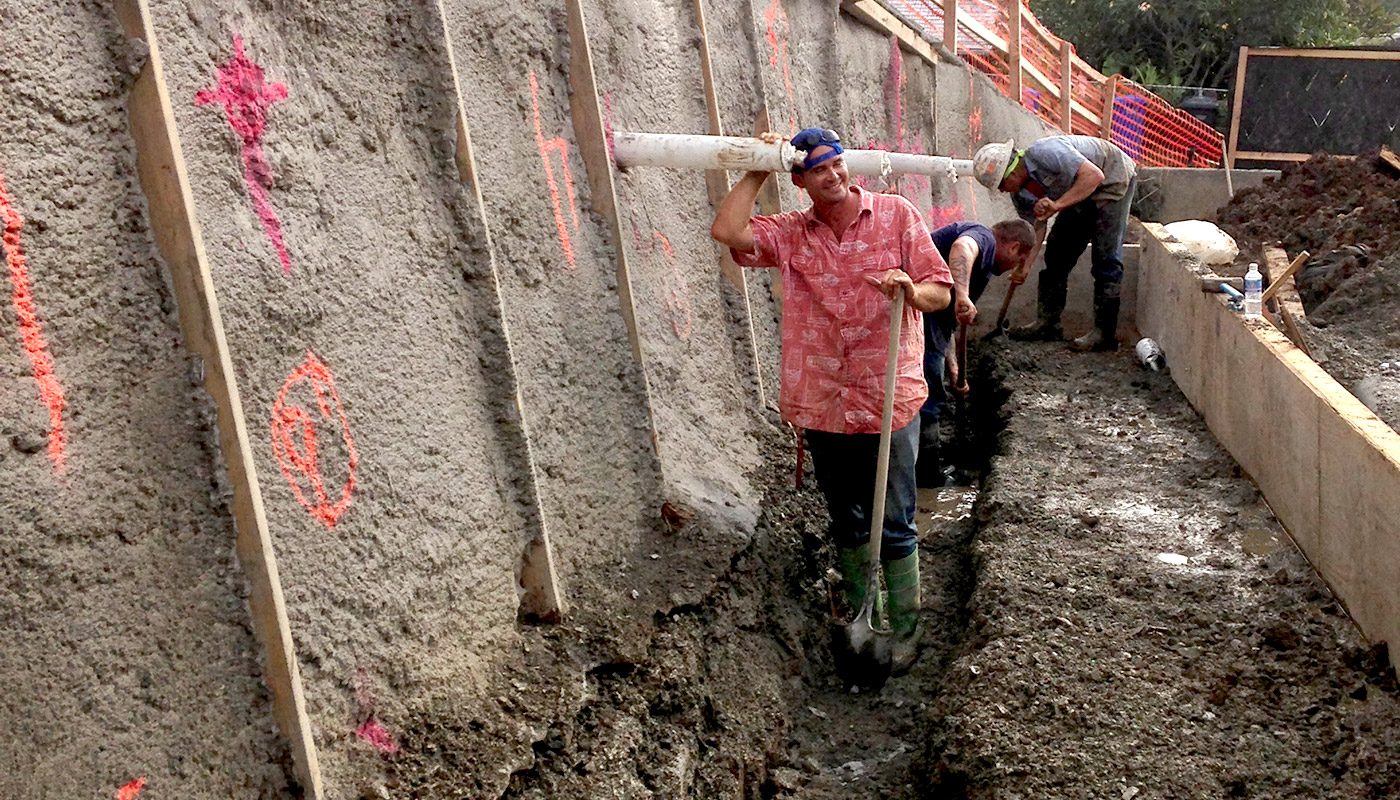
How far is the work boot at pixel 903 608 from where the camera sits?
4.87 meters

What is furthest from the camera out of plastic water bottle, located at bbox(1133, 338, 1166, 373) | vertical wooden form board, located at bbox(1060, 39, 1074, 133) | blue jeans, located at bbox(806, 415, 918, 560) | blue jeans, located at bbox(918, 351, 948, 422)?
vertical wooden form board, located at bbox(1060, 39, 1074, 133)

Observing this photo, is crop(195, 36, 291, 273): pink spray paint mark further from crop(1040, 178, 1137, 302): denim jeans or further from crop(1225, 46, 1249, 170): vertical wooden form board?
crop(1225, 46, 1249, 170): vertical wooden form board

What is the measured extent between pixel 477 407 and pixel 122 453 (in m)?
1.27

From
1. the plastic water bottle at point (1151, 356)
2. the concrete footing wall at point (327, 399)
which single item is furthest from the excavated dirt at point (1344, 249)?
the concrete footing wall at point (327, 399)

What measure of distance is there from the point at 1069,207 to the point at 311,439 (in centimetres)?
643

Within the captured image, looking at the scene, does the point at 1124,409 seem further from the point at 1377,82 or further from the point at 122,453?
the point at 1377,82

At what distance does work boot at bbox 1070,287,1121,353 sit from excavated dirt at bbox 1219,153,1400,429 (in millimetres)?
1238

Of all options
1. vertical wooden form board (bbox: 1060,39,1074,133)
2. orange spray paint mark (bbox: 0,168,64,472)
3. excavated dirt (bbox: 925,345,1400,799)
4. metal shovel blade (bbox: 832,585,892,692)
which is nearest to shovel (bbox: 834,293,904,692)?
metal shovel blade (bbox: 832,585,892,692)

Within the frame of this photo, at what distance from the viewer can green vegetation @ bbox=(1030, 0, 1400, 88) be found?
2233 centimetres

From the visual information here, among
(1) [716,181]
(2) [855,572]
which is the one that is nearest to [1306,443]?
(2) [855,572]

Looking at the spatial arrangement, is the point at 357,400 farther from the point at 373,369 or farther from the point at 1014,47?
the point at 1014,47

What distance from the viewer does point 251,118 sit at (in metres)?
2.89

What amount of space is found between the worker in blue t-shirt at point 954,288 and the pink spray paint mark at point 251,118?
138 inches

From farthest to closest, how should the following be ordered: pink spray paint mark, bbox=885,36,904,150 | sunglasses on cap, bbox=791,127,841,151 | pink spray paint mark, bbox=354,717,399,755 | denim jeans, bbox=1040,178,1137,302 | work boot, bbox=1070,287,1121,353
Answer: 1. pink spray paint mark, bbox=885,36,904,150
2. work boot, bbox=1070,287,1121,353
3. denim jeans, bbox=1040,178,1137,302
4. sunglasses on cap, bbox=791,127,841,151
5. pink spray paint mark, bbox=354,717,399,755
